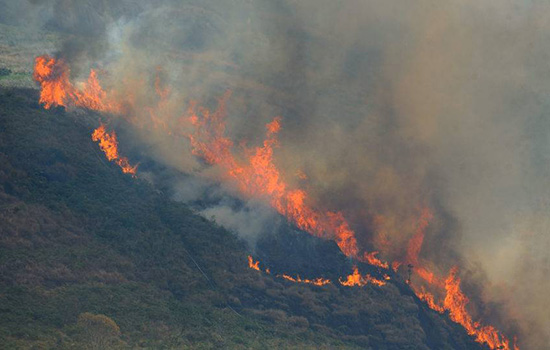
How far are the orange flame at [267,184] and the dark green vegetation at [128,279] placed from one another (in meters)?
4.76

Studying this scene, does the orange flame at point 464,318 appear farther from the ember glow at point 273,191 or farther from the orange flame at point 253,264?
the orange flame at point 253,264

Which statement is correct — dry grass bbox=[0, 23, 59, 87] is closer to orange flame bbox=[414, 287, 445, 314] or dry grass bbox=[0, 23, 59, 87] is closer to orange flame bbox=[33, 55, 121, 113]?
orange flame bbox=[33, 55, 121, 113]

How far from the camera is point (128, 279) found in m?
53.5

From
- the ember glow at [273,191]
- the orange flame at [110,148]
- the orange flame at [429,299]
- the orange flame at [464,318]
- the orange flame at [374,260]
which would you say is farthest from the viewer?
the orange flame at [374,260]

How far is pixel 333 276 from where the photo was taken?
64.6m

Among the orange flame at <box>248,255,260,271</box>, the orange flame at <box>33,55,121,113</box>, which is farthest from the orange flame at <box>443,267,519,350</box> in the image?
the orange flame at <box>33,55,121,113</box>

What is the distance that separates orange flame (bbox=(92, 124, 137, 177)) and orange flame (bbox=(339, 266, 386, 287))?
89.9 ft

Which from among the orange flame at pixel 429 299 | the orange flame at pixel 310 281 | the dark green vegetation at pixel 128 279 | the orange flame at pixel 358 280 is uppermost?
the orange flame at pixel 429 299

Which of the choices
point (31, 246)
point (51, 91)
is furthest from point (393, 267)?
point (51, 91)

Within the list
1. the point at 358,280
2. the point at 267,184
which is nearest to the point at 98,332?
the point at 267,184

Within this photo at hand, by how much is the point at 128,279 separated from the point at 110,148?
2021cm

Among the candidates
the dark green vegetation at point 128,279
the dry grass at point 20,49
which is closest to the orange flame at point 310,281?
the dark green vegetation at point 128,279

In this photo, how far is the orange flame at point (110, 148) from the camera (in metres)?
66.8

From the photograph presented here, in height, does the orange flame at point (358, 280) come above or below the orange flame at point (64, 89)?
below
